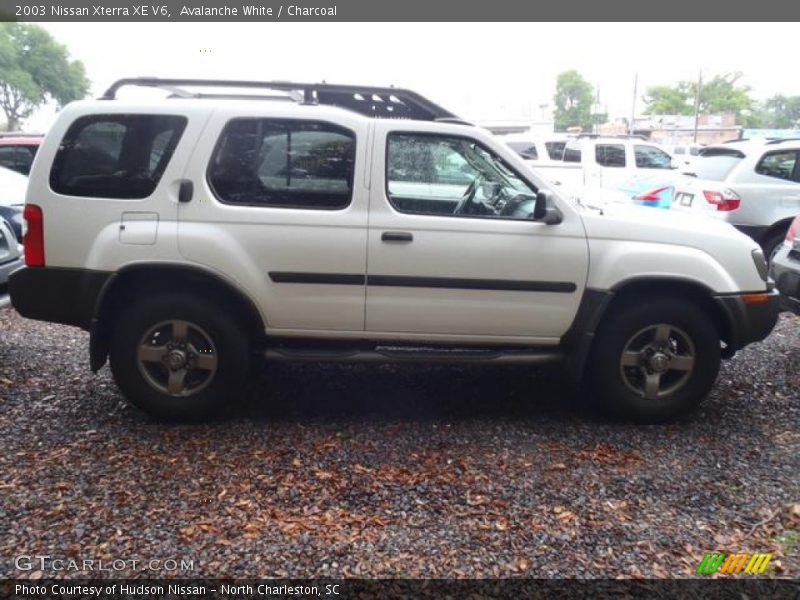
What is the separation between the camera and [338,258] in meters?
3.80

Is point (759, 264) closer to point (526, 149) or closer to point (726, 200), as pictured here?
point (726, 200)

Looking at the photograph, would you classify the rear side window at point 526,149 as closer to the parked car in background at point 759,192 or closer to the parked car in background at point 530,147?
the parked car in background at point 530,147

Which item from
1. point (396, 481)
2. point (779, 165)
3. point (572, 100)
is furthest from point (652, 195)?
point (572, 100)

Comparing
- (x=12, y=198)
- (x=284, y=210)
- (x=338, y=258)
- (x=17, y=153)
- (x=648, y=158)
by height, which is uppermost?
(x=648, y=158)

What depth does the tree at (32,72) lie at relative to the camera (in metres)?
42.0

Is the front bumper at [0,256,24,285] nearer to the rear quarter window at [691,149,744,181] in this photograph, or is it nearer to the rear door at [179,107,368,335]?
the rear door at [179,107,368,335]

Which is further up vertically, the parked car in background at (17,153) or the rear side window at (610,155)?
the rear side window at (610,155)

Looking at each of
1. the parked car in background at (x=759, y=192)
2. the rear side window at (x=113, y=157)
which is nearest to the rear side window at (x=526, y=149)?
the parked car in background at (x=759, y=192)

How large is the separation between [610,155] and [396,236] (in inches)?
466

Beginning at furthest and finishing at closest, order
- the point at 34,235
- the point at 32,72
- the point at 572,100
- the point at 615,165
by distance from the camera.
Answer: the point at 572,100, the point at 32,72, the point at 615,165, the point at 34,235
